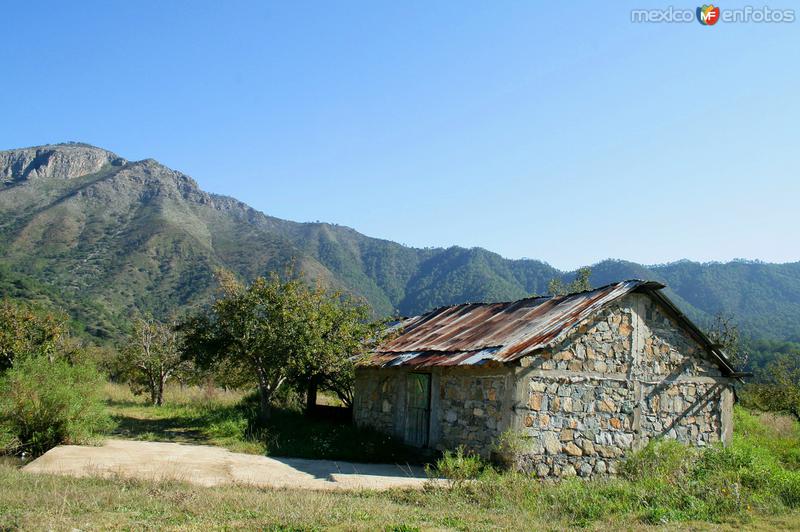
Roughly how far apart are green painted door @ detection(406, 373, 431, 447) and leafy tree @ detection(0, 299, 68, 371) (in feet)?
41.6

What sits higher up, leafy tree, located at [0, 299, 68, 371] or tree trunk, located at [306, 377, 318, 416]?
leafy tree, located at [0, 299, 68, 371]

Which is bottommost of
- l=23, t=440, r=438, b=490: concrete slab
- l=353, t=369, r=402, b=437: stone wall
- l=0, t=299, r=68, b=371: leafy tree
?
l=23, t=440, r=438, b=490: concrete slab

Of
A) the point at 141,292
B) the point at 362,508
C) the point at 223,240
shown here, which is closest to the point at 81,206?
the point at 223,240

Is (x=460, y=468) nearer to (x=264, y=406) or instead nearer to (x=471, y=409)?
(x=471, y=409)

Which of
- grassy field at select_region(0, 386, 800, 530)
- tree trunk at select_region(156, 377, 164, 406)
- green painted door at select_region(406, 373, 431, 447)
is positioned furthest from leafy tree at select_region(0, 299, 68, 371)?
grassy field at select_region(0, 386, 800, 530)

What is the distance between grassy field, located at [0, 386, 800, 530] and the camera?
7602 mm

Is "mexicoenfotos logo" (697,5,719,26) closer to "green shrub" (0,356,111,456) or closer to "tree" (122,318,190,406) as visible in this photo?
"green shrub" (0,356,111,456)

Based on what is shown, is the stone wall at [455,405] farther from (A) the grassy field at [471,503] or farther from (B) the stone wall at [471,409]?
(A) the grassy field at [471,503]

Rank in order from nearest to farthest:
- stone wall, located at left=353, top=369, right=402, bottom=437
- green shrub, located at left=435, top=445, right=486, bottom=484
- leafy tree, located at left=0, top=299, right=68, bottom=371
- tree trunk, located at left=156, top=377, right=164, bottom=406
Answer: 1. green shrub, located at left=435, top=445, right=486, bottom=484
2. stone wall, located at left=353, top=369, right=402, bottom=437
3. leafy tree, located at left=0, top=299, right=68, bottom=371
4. tree trunk, located at left=156, top=377, right=164, bottom=406

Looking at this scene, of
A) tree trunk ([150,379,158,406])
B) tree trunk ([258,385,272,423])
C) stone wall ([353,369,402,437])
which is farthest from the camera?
tree trunk ([150,379,158,406])

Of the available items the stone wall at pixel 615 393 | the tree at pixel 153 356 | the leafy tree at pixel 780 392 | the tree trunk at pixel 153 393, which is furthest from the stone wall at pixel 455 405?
the leafy tree at pixel 780 392

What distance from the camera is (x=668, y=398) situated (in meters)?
13.5

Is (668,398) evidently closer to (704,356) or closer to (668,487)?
(704,356)

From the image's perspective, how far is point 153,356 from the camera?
25938 millimetres
